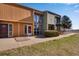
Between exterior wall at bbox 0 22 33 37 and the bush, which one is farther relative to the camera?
exterior wall at bbox 0 22 33 37

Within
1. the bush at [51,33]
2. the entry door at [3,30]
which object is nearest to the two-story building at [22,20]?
the entry door at [3,30]

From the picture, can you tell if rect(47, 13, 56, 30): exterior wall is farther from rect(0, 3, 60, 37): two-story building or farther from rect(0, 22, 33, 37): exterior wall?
rect(0, 22, 33, 37): exterior wall

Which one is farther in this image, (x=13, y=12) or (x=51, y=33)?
(x=13, y=12)

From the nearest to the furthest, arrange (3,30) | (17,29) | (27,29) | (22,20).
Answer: (3,30) → (17,29) → (22,20) → (27,29)

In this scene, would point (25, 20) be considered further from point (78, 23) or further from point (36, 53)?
point (36, 53)

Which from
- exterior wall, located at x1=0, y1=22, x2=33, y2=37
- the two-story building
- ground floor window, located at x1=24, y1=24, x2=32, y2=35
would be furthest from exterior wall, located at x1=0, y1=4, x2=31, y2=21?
ground floor window, located at x1=24, y1=24, x2=32, y2=35

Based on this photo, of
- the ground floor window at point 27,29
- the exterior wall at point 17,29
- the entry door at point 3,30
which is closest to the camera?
the entry door at point 3,30

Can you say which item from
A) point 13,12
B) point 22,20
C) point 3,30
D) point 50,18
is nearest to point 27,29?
point 22,20

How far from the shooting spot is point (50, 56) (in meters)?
6.50

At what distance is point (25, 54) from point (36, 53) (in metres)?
0.56

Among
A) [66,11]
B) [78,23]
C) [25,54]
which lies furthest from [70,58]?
[66,11]

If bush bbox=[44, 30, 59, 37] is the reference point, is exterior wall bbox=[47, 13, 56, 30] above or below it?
above

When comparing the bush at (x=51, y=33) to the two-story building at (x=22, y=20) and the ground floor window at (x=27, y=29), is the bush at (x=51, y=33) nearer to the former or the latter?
the two-story building at (x=22, y=20)

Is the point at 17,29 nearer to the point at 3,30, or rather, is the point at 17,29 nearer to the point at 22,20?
the point at 22,20
